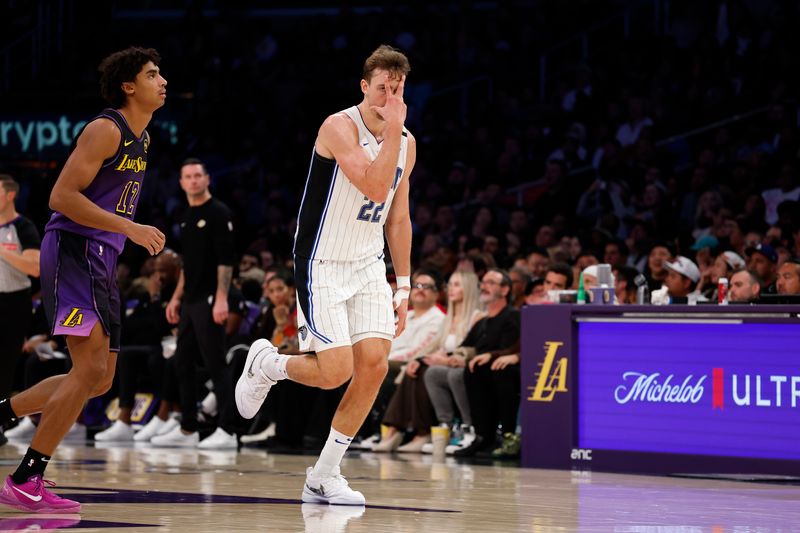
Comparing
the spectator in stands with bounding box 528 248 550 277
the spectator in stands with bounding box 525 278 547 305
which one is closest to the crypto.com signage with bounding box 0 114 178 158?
→ the spectator in stands with bounding box 528 248 550 277

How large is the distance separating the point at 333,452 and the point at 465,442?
171 inches

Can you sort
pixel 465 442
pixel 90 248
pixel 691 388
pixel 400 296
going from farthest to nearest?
Answer: pixel 465 442
pixel 691 388
pixel 400 296
pixel 90 248

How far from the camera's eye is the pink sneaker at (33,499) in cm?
539

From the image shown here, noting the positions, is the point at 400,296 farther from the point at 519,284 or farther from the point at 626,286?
the point at 519,284

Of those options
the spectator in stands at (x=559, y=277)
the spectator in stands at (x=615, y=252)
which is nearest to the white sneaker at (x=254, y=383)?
the spectator in stands at (x=559, y=277)

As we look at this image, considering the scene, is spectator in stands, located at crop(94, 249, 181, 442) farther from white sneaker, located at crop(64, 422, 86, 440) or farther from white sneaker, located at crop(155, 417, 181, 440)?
white sneaker, located at crop(64, 422, 86, 440)

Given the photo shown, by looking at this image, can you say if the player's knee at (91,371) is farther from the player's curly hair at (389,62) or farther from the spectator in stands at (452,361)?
the spectator in stands at (452,361)

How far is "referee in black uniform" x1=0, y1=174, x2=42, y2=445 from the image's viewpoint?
8.49 m

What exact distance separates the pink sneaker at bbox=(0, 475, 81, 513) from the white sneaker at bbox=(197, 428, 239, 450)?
5085 mm

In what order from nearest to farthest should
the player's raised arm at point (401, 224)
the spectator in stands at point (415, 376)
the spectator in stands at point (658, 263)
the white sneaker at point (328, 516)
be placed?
the white sneaker at point (328, 516), the player's raised arm at point (401, 224), the spectator in stands at point (415, 376), the spectator in stands at point (658, 263)

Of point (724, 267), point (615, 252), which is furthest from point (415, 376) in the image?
point (724, 267)

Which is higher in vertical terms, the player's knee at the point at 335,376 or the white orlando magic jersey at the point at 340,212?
the white orlando magic jersey at the point at 340,212

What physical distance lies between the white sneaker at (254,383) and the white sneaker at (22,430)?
20.9ft

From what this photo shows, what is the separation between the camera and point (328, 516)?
539 cm
